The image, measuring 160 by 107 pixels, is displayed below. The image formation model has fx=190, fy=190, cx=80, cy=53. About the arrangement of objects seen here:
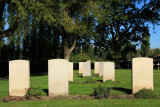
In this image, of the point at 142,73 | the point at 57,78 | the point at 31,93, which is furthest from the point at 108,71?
the point at 31,93

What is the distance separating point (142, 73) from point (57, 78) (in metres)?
3.73

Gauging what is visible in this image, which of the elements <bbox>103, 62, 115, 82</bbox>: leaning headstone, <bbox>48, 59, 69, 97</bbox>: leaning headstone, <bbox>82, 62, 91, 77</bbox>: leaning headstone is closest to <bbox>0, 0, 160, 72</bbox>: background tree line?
<bbox>82, 62, 91, 77</bbox>: leaning headstone

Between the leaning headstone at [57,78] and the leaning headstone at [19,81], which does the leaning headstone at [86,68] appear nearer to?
the leaning headstone at [57,78]

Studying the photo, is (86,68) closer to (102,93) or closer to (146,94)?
(102,93)

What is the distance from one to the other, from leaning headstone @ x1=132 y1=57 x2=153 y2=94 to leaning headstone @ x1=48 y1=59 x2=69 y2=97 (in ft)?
9.90

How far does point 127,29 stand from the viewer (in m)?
32.3

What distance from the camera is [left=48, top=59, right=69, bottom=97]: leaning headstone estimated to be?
27.0 feet

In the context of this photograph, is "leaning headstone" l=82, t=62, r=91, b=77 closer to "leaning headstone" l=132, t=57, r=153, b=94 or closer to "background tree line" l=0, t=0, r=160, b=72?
"background tree line" l=0, t=0, r=160, b=72

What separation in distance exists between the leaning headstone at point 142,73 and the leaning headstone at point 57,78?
9.90ft

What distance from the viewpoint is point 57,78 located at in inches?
325

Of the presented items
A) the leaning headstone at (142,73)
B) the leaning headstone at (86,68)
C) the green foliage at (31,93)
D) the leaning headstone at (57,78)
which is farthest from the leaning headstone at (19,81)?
the leaning headstone at (86,68)

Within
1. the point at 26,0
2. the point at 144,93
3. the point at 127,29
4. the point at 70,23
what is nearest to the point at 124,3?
the point at 127,29

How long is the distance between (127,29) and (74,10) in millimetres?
14443

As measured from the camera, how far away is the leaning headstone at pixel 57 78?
27.0 ft
